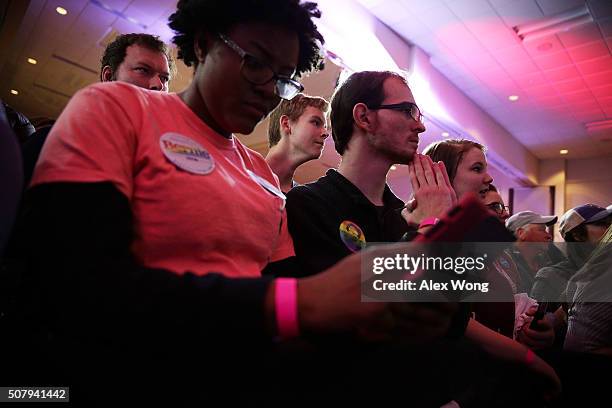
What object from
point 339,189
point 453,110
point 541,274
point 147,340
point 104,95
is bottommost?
point 541,274

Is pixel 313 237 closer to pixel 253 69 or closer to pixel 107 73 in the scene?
pixel 253 69

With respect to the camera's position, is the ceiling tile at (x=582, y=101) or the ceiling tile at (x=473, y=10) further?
the ceiling tile at (x=582, y=101)

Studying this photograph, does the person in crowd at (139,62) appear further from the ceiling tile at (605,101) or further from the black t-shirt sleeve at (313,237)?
the ceiling tile at (605,101)

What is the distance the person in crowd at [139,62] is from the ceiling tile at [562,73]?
4905 millimetres

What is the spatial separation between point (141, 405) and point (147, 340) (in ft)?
0.47

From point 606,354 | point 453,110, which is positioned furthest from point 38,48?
point 606,354

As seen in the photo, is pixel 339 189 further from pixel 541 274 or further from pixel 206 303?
pixel 541 274

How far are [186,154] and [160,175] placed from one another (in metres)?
0.07

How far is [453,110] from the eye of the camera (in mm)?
5660

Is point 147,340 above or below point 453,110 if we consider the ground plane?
below

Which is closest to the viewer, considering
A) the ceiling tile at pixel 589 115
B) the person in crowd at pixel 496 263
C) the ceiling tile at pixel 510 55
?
the person in crowd at pixel 496 263

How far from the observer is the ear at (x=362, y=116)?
58.7 inches

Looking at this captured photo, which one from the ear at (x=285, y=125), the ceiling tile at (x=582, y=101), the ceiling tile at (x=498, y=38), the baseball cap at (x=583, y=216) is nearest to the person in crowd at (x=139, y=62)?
the ear at (x=285, y=125)

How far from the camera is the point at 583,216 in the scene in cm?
297
